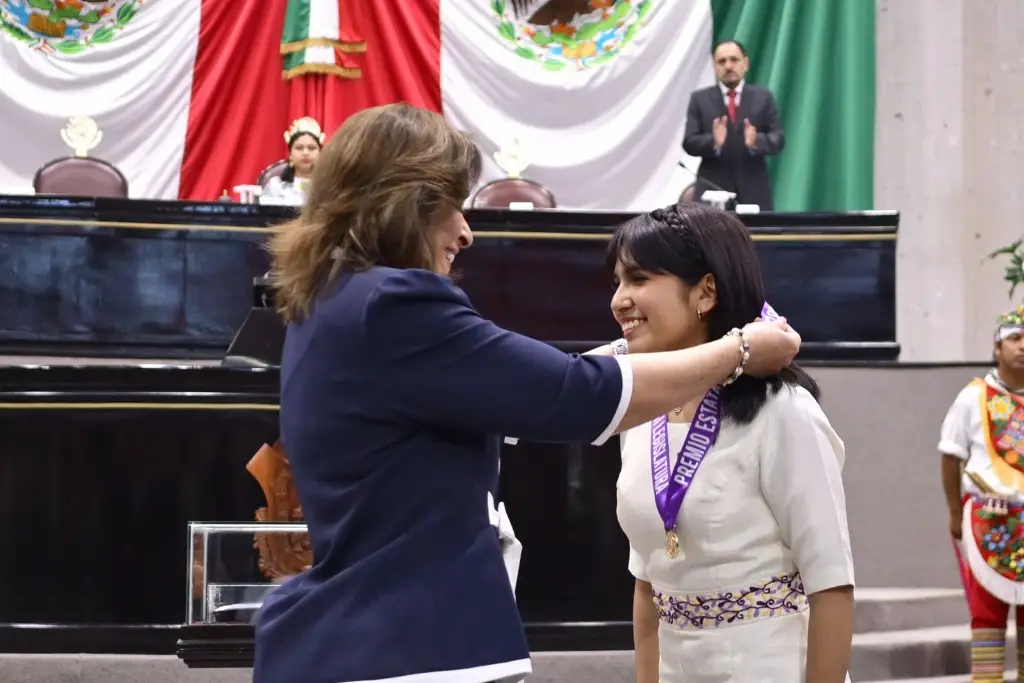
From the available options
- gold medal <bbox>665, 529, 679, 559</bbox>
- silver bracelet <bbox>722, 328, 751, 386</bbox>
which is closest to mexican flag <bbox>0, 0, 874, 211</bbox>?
gold medal <bbox>665, 529, 679, 559</bbox>

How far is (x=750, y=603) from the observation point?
1818 mm

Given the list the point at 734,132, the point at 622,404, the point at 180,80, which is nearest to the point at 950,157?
the point at 734,132

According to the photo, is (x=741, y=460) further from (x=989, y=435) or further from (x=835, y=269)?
(x=835, y=269)

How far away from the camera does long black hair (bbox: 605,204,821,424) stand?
6.21 ft

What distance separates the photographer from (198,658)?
3.21 meters

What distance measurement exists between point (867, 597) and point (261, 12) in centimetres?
548

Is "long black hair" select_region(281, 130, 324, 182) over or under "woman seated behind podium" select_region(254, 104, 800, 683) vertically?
over

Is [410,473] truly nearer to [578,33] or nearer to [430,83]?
[430,83]

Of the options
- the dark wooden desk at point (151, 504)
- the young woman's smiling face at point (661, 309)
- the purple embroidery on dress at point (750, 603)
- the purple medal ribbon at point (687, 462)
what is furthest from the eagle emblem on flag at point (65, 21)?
the purple embroidery on dress at point (750, 603)

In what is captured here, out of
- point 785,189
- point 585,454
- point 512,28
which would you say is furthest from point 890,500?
Result: point 512,28

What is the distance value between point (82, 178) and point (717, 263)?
224 inches

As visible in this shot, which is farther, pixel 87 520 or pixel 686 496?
pixel 87 520

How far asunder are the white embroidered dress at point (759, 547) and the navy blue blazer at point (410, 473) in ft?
1.25

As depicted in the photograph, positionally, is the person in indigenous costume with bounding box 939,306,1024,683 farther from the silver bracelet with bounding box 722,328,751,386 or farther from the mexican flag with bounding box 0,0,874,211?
the mexican flag with bounding box 0,0,874,211
